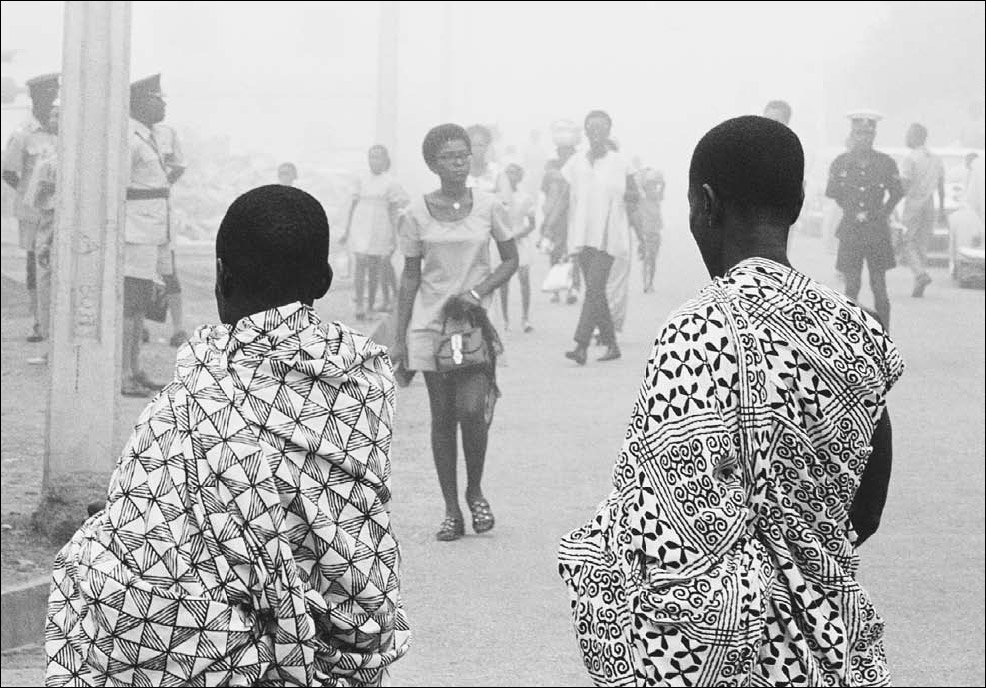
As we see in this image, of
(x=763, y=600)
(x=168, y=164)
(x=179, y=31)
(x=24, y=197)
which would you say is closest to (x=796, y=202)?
(x=763, y=600)

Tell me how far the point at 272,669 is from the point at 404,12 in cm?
830

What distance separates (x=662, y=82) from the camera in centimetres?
1070

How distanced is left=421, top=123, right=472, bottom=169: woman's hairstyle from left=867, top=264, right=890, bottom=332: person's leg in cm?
429

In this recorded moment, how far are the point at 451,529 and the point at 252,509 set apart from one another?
4.47 meters

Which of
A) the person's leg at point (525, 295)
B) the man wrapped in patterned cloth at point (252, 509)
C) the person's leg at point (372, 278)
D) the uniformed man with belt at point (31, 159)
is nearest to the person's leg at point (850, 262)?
the person's leg at point (525, 295)

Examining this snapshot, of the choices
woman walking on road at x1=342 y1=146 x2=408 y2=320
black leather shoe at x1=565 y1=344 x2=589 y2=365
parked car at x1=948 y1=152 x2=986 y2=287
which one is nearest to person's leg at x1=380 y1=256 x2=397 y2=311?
woman walking on road at x1=342 y1=146 x2=408 y2=320

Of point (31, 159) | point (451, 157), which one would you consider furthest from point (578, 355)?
point (451, 157)

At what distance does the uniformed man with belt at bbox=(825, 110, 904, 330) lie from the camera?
9.88 m

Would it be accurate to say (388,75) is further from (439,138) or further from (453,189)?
(439,138)

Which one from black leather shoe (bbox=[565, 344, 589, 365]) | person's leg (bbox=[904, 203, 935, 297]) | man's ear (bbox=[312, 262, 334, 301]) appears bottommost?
black leather shoe (bbox=[565, 344, 589, 365])

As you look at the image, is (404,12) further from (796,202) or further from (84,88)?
(796,202)

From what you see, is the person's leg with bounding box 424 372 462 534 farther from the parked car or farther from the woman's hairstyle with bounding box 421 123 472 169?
the parked car

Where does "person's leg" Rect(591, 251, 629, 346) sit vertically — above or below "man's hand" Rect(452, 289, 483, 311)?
below

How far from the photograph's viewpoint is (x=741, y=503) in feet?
7.63
